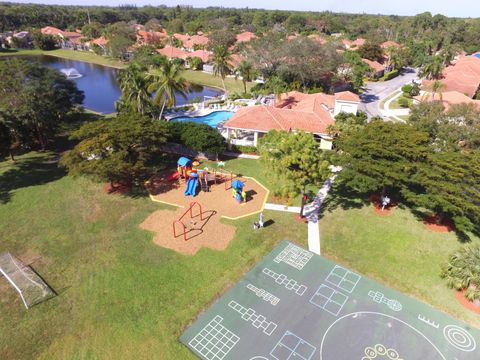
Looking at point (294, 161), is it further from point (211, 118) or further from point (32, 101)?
point (211, 118)

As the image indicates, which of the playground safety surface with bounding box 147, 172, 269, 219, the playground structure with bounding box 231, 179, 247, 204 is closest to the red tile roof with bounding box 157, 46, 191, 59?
the playground safety surface with bounding box 147, 172, 269, 219

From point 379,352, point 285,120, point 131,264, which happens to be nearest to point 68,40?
point 285,120

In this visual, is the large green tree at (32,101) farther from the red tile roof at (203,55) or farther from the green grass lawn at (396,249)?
the red tile roof at (203,55)

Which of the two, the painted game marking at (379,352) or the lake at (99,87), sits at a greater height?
the painted game marking at (379,352)

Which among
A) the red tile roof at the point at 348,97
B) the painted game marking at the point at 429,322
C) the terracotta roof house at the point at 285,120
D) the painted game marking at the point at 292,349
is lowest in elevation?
the painted game marking at the point at 292,349

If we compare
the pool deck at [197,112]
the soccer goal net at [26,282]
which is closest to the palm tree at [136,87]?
the pool deck at [197,112]

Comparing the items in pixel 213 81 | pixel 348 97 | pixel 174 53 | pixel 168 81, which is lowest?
pixel 213 81

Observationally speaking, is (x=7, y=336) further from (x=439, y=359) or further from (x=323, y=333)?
(x=439, y=359)
